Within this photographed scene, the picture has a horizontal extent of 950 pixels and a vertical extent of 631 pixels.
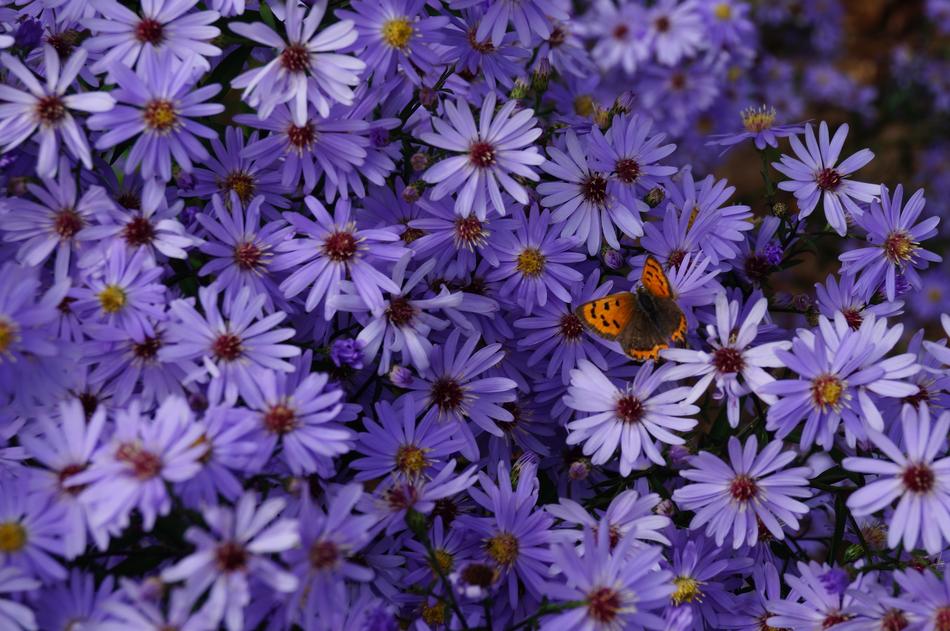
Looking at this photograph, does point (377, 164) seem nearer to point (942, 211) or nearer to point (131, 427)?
point (131, 427)

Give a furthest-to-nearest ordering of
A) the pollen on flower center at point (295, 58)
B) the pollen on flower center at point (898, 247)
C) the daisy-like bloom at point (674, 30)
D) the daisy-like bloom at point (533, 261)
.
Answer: the daisy-like bloom at point (674, 30) → the pollen on flower center at point (898, 247) → the daisy-like bloom at point (533, 261) → the pollen on flower center at point (295, 58)

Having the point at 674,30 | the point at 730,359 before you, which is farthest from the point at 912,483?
the point at 674,30

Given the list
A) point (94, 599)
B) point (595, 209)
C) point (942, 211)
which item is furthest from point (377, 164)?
point (942, 211)

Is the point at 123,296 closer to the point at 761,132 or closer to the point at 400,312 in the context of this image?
the point at 400,312

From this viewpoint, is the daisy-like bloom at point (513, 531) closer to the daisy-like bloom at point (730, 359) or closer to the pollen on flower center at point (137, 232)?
the daisy-like bloom at point (730, 359)

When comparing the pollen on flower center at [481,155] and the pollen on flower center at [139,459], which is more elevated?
the pollen on flower center at [481,155]

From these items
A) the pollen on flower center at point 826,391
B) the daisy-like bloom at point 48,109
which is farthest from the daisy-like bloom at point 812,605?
the daisy-like bloom at point 48,109

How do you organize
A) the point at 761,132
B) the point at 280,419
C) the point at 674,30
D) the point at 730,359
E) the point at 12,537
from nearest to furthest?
the point at 12,537, the point at 280,419, the point at 730,359, the point at 761,132, the point at 674,30
